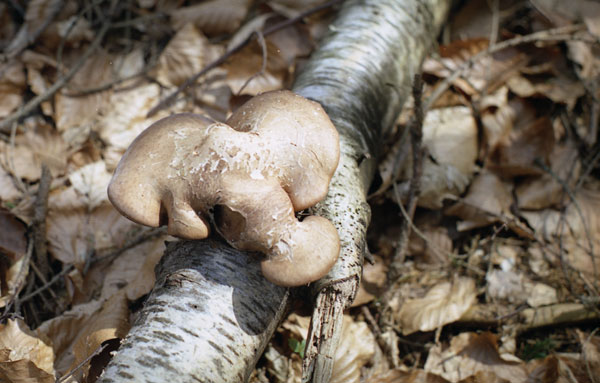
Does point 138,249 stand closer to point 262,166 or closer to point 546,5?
point 262,166

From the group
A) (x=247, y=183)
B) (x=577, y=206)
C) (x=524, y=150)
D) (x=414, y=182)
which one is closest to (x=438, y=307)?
(x=414, y=182)

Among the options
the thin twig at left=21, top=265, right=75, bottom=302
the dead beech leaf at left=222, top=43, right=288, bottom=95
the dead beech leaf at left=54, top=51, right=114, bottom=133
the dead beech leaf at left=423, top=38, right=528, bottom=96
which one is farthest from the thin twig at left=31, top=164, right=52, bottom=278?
the dead beech leaf at left=423, top=38, right=528, bottom=96

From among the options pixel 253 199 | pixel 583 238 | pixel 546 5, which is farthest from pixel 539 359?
pixel 546 5

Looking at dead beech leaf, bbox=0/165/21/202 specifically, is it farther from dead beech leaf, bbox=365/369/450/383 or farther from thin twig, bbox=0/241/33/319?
dead beech leaf, bbox=365/369/450/383

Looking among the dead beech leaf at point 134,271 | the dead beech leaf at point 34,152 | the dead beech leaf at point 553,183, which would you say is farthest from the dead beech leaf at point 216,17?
the dead beech leaf at point 553,183

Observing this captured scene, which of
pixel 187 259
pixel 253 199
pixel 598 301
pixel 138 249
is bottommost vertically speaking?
pixel 598 301

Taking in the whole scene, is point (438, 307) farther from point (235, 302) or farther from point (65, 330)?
point (65, 330)

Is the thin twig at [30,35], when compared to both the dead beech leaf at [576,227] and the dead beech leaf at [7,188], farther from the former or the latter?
the dead beech leaf at [576,227]
